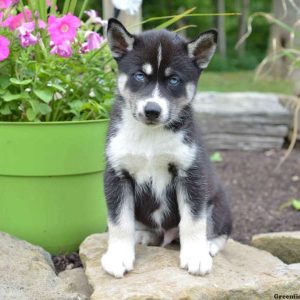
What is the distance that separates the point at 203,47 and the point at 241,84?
963cm

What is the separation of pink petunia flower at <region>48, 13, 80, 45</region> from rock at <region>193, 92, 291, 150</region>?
127 inches

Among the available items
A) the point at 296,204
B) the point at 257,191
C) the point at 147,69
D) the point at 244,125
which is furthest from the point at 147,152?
the point at 244,125

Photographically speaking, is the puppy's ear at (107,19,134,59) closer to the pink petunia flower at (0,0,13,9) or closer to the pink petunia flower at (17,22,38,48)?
the pink petunia flower at (17,22,38,48)

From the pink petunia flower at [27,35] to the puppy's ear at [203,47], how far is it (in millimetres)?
878

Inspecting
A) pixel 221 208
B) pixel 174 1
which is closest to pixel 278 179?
pixel 221 208

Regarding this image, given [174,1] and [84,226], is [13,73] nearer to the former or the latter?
[84,226]

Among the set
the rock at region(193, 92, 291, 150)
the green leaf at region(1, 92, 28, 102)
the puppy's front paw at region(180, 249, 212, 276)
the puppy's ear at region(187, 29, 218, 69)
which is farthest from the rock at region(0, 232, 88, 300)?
the rock at region(193, 92, 291, 150)

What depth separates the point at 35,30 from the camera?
9.81 feet

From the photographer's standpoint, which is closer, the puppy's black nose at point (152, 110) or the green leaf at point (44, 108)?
the puppy's black nose at point (152, 110)

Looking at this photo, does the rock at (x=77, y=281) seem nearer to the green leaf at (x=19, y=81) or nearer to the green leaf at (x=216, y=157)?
the green leaf at (x=19, y=81)

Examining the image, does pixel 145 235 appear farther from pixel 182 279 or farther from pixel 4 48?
pixel 4 48

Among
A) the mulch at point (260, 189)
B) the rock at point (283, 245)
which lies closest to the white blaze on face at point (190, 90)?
the rock at point (283, 245)

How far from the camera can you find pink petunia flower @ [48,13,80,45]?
2.93m

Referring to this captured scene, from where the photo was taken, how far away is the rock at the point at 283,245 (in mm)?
3170
